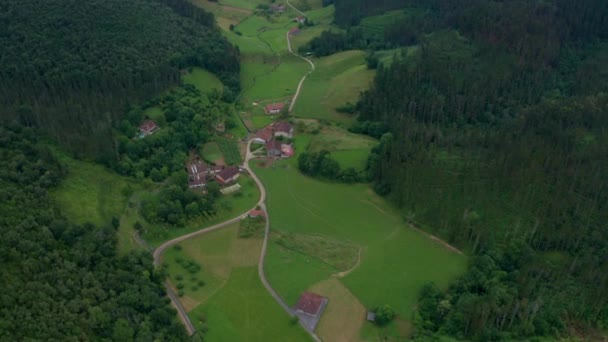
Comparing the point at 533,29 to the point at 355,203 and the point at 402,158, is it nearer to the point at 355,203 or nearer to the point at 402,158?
the point at 402,158

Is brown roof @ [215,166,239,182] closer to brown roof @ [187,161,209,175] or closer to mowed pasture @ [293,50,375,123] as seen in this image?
brown roof @ [187,161,209,175]

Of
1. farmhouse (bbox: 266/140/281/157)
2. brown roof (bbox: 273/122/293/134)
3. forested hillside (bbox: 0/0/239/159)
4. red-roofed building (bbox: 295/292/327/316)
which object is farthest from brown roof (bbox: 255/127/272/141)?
red-roofed building (bbox: 295/292/327/316)

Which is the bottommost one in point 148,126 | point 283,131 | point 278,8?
point 283,131

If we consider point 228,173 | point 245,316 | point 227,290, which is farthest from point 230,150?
point 245,316

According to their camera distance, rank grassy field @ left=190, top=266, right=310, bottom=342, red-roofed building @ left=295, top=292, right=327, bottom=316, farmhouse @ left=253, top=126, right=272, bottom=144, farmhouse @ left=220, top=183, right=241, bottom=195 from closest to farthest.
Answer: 1. grassy field @ left=190, top=266, right=310, bottom=342
2. red-roofed building @ left=295, top=292, right=327, bottom=316
3. farmhouse @ left=220, top=183, right=241, bottom=195
4. farmhouse @ left=253, top=126, right=272, bottom=144

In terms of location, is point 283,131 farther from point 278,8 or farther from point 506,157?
point 278,8

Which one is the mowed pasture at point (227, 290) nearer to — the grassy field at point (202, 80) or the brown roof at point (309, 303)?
the brown roof at point (309, 303)

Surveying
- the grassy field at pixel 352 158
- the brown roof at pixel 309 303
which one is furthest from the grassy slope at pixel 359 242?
the grassy field at pixel 352 158
